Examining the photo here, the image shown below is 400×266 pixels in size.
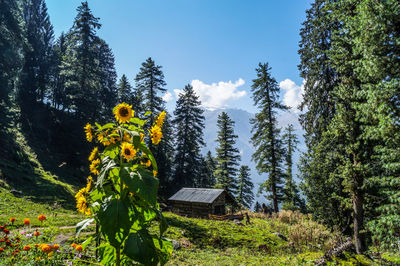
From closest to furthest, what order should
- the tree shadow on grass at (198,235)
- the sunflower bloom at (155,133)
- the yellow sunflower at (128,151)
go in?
the yellow sunflower at (128,151)
the sunflower bloom at (155,133)
the tree shadow on grass at (198,235)

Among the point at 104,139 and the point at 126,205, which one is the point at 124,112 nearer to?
the point at 104,139

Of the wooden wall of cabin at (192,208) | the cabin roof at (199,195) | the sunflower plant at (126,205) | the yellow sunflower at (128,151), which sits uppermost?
the yellow sunflower at (128,151)

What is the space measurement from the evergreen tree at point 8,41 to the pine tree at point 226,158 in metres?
25.4

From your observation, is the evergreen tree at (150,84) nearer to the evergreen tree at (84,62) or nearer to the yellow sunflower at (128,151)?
the evergreen tree at (84,62)

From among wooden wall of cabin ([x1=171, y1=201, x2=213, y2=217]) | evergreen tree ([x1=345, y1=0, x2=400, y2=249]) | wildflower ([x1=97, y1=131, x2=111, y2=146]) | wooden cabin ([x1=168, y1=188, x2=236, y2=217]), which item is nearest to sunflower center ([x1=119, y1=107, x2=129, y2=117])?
wildflower ([x1=97, y1=131, x2=111, y2=146])

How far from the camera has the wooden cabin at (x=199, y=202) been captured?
22031mm

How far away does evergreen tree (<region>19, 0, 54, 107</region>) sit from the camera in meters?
36.3

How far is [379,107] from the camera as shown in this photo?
8.35 m

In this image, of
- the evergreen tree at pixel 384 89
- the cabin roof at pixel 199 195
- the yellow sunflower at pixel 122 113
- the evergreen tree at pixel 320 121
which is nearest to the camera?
the yellow sunflower at pixel 122 113

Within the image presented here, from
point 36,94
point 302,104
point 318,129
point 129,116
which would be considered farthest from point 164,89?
point 129,116

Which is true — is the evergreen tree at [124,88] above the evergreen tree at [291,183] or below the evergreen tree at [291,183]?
above

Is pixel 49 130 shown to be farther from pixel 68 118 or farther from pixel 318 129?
pixel 318 129

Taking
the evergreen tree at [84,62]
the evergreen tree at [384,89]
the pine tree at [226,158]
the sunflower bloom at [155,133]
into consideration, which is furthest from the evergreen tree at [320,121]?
the evergreen tree at [84,62]

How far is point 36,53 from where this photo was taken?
38000 mm
